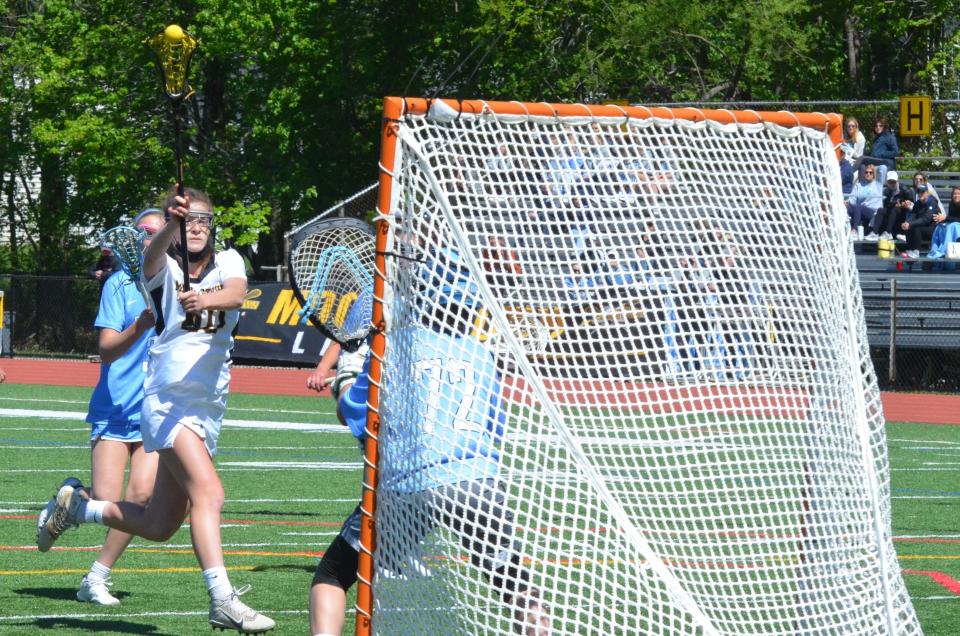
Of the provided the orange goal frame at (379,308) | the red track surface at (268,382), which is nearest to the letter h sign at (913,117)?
the red track surface at (268,382)

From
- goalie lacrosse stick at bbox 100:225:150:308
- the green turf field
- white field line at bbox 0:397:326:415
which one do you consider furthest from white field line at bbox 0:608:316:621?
white field line at bbox 0:397:326:415

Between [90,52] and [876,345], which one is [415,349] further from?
[90,52]

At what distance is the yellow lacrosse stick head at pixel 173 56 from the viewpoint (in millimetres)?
5863

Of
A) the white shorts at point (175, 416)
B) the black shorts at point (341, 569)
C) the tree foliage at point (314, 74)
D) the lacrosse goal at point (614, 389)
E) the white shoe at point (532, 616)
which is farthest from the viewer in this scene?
the tree foliage at point (314, 74)

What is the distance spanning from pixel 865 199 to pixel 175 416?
2035 cm

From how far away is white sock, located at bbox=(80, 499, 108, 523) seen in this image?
682cm

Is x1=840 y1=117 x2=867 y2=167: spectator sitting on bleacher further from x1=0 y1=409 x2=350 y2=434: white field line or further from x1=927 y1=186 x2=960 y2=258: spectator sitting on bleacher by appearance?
x1=0 y1=409 x2=350 y2=434: white field line

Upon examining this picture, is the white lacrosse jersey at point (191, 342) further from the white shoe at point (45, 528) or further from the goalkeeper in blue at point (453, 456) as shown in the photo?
the goalkeeper in blue at point (453, 456)

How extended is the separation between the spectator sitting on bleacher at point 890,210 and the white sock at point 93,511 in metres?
20.0

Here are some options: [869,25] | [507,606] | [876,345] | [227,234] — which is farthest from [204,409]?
[869,25]

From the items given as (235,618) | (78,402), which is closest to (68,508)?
(235,618)

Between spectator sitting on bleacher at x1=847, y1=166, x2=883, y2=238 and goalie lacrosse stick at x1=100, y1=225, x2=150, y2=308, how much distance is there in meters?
19.3

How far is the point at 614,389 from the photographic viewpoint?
201 inches

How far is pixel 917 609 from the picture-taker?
24.3 ft
